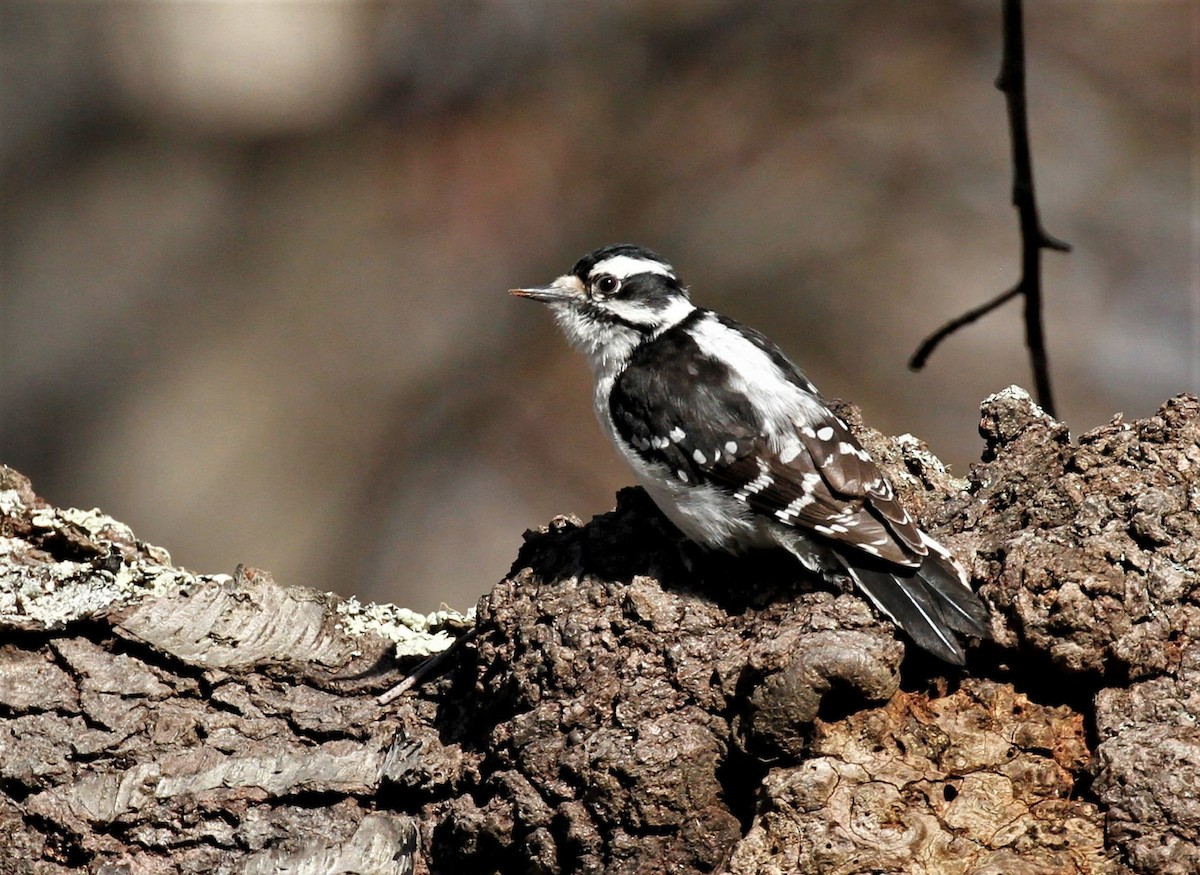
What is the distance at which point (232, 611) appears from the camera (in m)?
4.34

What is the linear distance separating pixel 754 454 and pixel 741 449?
44mm

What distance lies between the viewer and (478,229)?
11383 millimetres

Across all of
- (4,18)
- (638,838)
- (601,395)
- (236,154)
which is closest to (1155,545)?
(638,838)

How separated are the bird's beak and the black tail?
187 centimetres

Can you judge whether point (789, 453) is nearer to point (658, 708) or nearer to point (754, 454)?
point (754, 454)

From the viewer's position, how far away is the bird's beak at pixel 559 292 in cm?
515

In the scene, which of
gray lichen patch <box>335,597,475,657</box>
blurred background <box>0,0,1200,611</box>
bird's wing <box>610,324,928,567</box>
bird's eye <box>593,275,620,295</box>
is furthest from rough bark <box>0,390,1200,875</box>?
blurred background <box>0,0,1200,611</box>

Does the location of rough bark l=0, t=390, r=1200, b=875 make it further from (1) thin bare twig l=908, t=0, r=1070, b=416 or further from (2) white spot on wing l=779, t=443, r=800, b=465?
(1) thin bare twig l=908, t=0, r=1070, b=416

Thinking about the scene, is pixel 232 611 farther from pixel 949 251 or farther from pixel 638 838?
pixel 949 251

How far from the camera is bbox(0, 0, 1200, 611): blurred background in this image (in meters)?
9.92

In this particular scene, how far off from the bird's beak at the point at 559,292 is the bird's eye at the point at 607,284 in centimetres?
Result: 8

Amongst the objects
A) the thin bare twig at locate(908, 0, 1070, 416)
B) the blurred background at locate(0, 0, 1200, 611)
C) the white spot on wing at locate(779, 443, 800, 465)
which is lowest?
the white spot on wing at locate(779, 443, 800, 465)

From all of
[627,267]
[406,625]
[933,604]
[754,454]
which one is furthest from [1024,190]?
[406,625]

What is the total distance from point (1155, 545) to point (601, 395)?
196 centimetres
